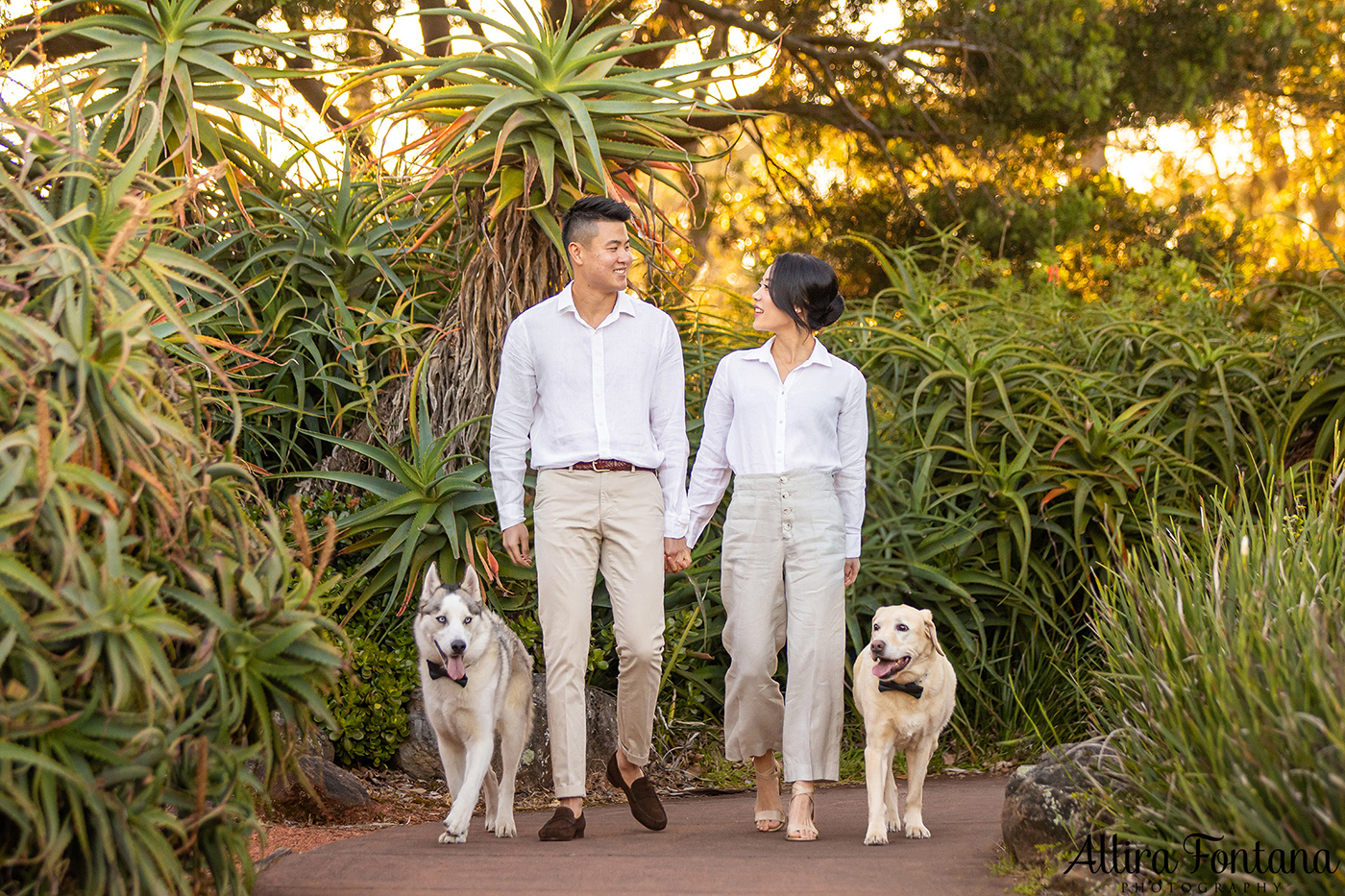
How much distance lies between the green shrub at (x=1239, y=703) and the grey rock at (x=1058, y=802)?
0.10 meters

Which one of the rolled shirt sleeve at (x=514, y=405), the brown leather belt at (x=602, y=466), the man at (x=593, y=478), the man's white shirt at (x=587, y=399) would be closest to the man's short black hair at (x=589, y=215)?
the man at (x=593, y=478)

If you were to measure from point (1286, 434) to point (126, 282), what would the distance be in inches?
241

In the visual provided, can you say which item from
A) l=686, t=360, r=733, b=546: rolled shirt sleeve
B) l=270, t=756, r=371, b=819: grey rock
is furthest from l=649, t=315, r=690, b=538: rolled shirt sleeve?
l=270, t=756, r=371, b=819: grey rock

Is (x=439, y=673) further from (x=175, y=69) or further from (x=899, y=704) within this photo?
(x=175, y=69)

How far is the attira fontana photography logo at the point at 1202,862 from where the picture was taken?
2971 millimetres

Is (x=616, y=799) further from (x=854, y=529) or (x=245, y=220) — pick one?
(x=245, y=220)

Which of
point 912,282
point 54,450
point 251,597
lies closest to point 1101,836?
point 251,597

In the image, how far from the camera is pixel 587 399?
5090 millimetres

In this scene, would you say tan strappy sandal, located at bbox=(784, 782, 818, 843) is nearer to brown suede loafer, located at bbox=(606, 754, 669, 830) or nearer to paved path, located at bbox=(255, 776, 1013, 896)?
paved path, located at bbox=(255, 776, 1013, 896)

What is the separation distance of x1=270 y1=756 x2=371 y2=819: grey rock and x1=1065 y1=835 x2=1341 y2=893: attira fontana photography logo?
3.09m

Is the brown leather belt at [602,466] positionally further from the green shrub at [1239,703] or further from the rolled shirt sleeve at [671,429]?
the green shrub at [1239,703]

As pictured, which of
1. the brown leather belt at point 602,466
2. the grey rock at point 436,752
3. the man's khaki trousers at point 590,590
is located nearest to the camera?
the man's khaki trousers at point 590,590

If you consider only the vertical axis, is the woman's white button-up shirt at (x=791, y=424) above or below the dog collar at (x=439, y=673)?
above

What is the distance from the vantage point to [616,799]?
6.17 metres
